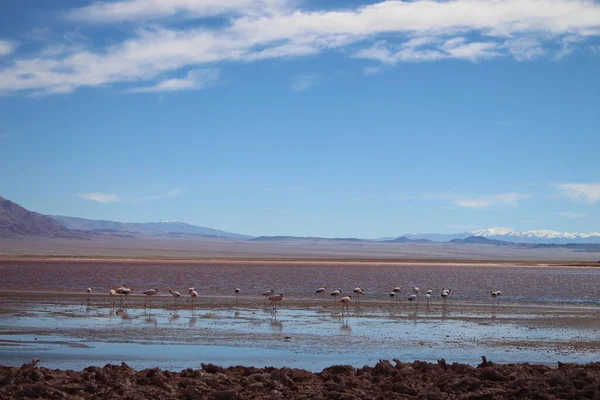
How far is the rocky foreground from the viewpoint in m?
10.7

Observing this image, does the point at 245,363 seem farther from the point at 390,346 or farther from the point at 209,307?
the point at 209,307

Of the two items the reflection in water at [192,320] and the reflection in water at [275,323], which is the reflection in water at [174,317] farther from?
the reflection in water at [275,323]

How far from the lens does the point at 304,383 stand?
37.9ft

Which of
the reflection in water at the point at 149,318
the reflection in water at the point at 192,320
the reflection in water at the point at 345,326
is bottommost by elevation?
the reflection in water at the point at 149,318

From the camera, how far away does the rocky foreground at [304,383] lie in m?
10.7

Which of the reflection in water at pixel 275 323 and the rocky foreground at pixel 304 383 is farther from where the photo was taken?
the reflection in water at pixel 275 323

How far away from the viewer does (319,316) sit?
24281 millimetres

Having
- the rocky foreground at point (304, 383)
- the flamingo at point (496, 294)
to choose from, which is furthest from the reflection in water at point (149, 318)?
the flamingo at point (496, 294)

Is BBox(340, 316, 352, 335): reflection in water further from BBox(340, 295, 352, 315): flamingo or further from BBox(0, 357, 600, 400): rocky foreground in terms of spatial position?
BBox(0, 357, 600, 400): rocky foreground

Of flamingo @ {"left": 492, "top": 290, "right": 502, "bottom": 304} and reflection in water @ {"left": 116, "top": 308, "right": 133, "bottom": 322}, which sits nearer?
reflection in water @ {"left": 116, "top": 308, "right": 133, "bottom": 322}

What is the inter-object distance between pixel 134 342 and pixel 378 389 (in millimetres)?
8059

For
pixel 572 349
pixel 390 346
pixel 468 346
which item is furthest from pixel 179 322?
pixel 572 349

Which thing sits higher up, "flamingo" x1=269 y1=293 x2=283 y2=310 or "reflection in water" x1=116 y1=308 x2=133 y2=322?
"flamingo" x1=269 y1=293 x2=283 y2=310

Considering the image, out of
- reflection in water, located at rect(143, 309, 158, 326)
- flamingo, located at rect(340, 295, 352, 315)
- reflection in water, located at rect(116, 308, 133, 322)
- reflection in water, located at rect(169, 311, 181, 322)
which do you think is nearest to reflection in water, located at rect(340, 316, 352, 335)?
flamingo, located at rect(340, 295, 352, 315)
